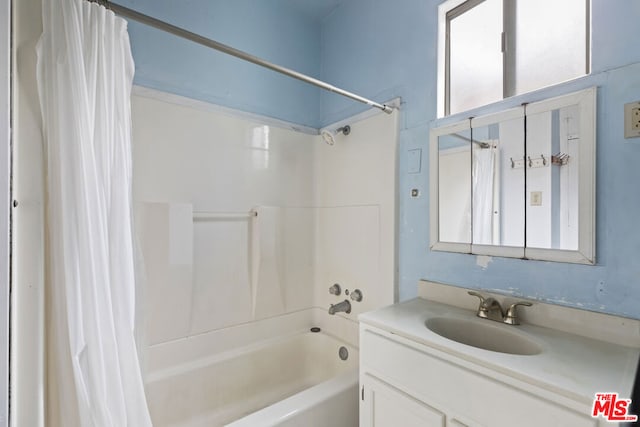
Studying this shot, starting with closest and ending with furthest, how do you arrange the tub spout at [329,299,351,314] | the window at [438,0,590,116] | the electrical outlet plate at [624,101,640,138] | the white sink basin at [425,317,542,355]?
the electrical outlet plate at [624,101,640,138] < the white sink basin at [425,317,542,355] < the window at [438,0,590,116] < the tub spout at [329,299,351,314]

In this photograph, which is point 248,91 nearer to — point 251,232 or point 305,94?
point 305,94

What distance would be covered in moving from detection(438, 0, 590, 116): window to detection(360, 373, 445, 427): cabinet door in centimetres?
130

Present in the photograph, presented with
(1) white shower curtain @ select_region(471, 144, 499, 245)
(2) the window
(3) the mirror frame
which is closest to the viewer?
(2) the window

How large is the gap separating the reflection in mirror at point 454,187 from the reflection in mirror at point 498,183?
3cm

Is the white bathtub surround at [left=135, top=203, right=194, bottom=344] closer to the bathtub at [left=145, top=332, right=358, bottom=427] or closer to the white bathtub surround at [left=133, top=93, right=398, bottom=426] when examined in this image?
the white bathtub surround at [left=133, top=93, right=398, bottom=426]

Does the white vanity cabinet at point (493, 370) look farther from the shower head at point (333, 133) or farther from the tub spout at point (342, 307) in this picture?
the shower head at point (333, 133)

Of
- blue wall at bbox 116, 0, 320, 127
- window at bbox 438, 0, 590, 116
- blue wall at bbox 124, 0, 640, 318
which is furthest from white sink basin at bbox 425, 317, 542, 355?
blue wall at bbox 116, 0, 320, 127

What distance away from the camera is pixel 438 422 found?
0.92 m

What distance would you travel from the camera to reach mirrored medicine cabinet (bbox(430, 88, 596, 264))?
103 centimetres

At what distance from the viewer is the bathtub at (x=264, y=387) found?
1195 mm

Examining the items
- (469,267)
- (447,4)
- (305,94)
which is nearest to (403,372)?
(469,267)

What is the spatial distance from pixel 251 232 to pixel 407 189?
100 centimetres

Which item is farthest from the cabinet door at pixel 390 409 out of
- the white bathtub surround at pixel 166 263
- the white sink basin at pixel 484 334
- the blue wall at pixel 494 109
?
the white bathtub surround at pixel 166 263

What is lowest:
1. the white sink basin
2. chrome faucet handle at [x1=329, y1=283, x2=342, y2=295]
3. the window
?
chrome faucet handle at [x1=329, y1=283, x2=342, y2=295]
